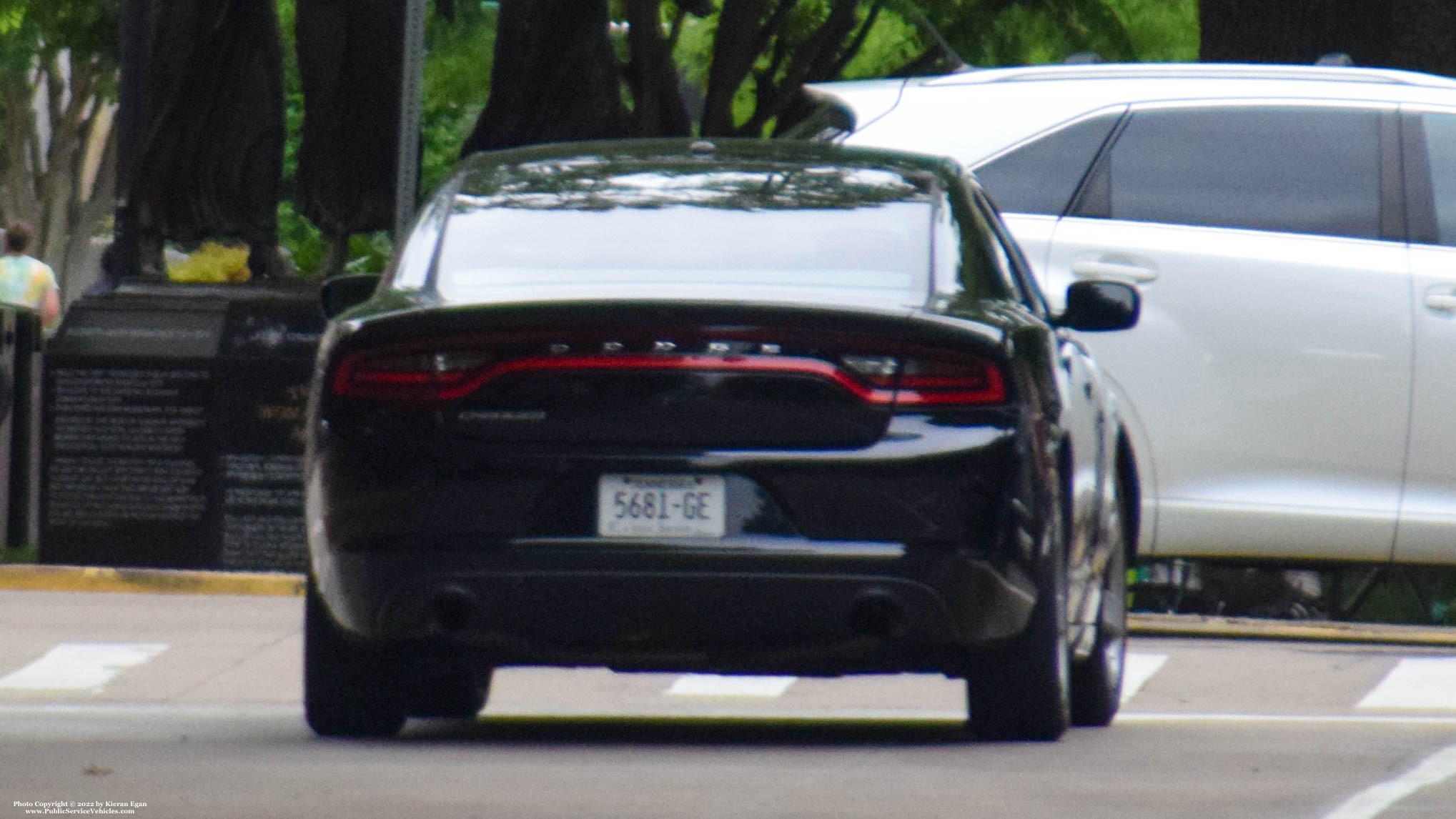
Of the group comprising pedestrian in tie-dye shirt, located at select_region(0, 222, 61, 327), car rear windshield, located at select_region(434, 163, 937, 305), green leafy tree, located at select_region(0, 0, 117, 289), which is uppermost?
car rear windshield, located at select_region(434, 163, 937, 305)

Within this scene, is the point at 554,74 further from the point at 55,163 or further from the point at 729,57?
the point at 55,163

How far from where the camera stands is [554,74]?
14.7 m

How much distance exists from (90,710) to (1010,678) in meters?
2.89

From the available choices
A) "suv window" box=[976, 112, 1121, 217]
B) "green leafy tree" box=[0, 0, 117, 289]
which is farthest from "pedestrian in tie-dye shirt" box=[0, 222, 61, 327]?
"green leafy tree" box=[0, 0, 117, 289]

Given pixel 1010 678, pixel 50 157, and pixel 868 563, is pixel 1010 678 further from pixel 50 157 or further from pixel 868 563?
pixel 50 157

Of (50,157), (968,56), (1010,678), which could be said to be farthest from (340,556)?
(50,157)

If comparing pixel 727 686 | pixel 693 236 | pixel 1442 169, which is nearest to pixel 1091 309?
pixel 693 236

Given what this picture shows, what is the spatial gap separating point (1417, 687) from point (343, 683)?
152 inches

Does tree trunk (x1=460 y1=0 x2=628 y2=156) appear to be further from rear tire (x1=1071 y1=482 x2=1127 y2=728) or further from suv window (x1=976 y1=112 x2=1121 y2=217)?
rear tire (x1=1071 y1=482 x2=1127 y2=728)

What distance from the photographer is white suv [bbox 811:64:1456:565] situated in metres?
11.1

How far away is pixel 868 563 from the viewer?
7359 mm

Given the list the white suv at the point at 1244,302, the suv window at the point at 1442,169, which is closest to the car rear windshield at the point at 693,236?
the white suv at the point at 1244,302

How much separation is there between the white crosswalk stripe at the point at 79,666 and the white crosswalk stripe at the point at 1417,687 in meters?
3.75

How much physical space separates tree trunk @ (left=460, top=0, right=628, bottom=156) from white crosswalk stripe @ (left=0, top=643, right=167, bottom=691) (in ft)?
12.6
